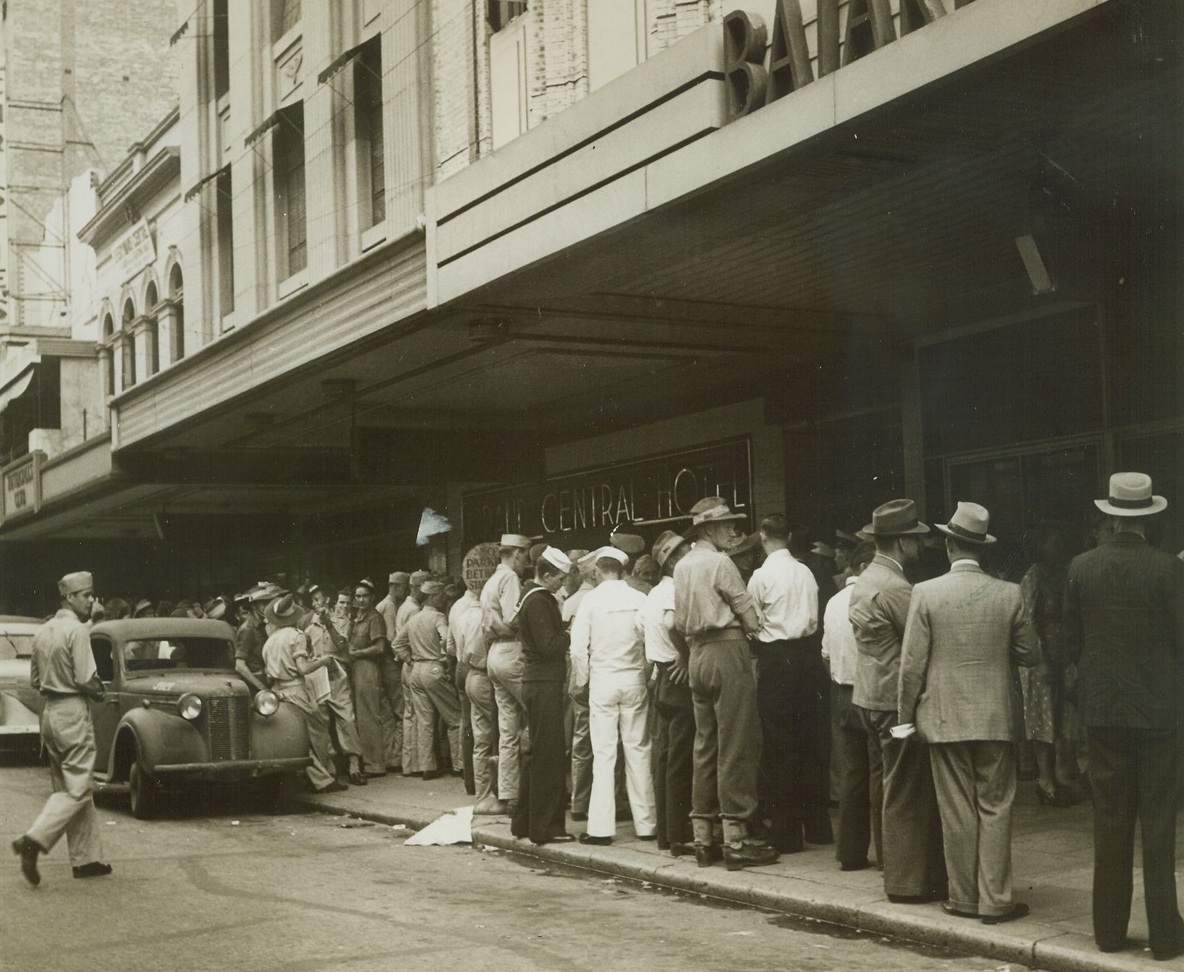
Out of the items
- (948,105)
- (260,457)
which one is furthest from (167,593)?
(948,105)

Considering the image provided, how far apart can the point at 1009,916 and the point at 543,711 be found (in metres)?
3.93

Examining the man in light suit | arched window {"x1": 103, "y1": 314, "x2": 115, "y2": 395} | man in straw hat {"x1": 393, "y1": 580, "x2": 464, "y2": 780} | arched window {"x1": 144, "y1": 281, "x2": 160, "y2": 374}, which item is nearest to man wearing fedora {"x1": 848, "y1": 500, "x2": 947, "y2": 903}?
the man in light suit

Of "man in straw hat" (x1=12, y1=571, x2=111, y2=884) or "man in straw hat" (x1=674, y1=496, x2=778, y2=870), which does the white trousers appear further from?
"man in straw hat" (x1=12, y1=571, x2=111, y2=884)

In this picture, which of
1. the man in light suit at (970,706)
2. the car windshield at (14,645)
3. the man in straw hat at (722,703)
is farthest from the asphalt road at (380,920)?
the car windshield at (14,645)

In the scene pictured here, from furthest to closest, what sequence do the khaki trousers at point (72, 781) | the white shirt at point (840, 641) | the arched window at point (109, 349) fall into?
1. the arched window at point (109, 349)
2. the khaki trousers at point (72, 781)
3. the white shirt at point (840, 641)

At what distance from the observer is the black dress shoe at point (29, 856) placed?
9.30m

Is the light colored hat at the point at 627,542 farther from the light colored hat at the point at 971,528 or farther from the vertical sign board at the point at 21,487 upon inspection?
the vertical sign board at the point at 21,487

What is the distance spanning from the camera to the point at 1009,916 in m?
7.41

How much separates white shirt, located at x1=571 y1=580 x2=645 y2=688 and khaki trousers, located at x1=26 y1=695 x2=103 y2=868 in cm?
341

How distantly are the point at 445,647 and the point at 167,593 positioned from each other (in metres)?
21.1

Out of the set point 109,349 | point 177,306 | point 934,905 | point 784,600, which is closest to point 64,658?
point 784,600

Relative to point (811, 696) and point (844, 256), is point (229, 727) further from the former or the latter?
point (844, 256)

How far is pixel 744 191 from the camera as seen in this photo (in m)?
9.37

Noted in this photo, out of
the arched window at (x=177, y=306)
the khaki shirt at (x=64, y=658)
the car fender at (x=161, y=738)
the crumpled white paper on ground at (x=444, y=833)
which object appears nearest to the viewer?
the khaki shirt at (x=64, y=658)
